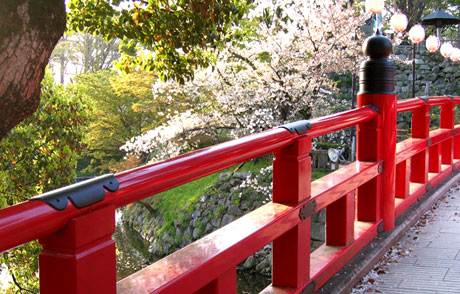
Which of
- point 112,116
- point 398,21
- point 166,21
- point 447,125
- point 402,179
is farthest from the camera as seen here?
point 112,116

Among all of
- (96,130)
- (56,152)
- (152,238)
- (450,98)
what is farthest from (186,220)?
(450,98)

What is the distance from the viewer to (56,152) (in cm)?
788

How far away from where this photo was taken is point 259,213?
7.30 feet

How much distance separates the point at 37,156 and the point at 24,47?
5.38 metres

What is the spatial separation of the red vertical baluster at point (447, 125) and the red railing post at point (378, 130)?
267cm

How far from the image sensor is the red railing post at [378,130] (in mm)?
3520

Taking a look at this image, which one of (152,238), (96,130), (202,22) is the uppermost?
(202,22)

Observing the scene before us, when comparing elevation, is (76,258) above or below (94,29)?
below

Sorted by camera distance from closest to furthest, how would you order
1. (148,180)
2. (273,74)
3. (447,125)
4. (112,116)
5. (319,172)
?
(148,180) → (447,125) → (273,74) → (319,172) → (112,116)

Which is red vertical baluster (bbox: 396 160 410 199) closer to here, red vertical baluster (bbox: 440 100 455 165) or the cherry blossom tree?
red vertical baluster (bbox: 440 100 455 165)

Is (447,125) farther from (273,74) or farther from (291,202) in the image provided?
(273,74)

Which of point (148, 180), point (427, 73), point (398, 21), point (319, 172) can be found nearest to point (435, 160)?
point (148, 180)

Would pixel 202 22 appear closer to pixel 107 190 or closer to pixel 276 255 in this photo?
pixel 276 255

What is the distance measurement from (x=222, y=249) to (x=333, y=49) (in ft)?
40.4
